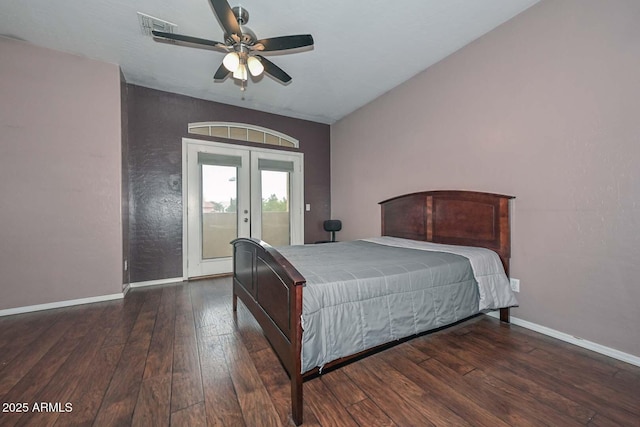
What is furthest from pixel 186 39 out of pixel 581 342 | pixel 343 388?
pixel 581 342

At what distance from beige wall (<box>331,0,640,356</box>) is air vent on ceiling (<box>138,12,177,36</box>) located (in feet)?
9.65

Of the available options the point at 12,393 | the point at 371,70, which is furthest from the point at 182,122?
the point at 12,393

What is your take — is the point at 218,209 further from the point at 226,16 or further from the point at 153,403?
the point at 153,403

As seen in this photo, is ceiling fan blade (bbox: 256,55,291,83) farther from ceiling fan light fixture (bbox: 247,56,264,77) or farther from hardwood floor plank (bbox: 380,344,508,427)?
hardwood floor plank (bbox: 380,344,508,427)

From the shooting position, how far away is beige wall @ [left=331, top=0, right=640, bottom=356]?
1.80m

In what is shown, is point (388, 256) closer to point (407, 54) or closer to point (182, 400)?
point (182, 400)

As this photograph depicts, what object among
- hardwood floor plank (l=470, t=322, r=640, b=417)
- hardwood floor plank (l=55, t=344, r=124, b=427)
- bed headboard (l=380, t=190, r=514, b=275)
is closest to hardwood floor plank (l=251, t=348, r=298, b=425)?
hardwood floor plank (l=55, t=344, r=124, b=427)

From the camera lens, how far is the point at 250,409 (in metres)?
1.40

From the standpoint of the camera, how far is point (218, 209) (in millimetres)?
4207

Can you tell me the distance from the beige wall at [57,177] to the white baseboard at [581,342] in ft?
14.6

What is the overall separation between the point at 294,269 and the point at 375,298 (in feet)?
1.96

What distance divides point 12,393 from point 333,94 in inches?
169

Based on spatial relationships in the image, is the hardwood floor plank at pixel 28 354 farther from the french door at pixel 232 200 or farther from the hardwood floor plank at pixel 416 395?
the hardwood floor plank at pixel 416 395

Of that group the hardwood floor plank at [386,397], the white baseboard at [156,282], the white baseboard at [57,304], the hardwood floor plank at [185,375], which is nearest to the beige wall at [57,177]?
the white baseboard at [57,304]
